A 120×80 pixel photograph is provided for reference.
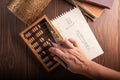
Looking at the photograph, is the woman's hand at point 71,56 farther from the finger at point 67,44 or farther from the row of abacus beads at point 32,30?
the row of abacus beads at point 32,30

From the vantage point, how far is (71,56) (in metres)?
1.04

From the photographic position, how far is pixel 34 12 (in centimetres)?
103

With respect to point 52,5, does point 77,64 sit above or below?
below

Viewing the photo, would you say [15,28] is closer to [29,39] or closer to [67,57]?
[29,39]

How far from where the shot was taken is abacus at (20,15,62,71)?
1063 mm

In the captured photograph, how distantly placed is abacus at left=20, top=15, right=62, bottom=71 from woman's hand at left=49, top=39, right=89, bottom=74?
0.04m

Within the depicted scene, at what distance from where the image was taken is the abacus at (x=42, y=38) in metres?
1.06

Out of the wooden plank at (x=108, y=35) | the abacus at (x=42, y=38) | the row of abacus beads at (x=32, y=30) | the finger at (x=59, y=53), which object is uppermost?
the row of abacus beads at (x=32, y=30)

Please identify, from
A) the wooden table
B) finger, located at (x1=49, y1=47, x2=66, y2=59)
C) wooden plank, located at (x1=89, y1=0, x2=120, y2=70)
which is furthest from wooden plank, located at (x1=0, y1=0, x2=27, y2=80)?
wooden plank, located at (x1=89, y1=0, x2=120, y2=70)

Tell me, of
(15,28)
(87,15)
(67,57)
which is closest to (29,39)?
(15,28)

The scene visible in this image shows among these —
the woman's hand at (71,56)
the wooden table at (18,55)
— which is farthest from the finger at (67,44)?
the wooden table at (18,55)

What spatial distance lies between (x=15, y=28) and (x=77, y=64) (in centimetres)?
32

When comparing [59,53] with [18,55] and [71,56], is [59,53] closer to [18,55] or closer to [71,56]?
[71,56]

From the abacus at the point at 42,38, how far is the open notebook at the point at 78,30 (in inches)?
1.7
